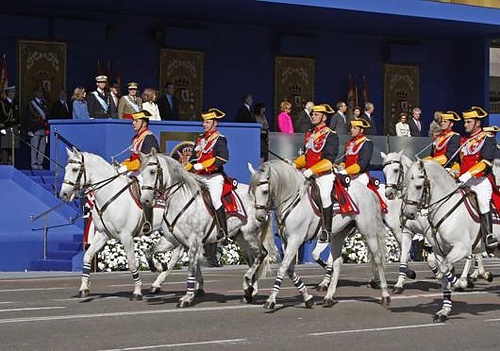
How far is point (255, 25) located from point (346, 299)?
17.9 metres

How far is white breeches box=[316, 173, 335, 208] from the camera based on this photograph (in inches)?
723

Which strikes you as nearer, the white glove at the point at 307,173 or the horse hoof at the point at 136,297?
the white glove at the point at 307,173

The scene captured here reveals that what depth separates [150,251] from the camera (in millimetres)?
22766

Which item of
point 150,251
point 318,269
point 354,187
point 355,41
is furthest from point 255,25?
point 354,187

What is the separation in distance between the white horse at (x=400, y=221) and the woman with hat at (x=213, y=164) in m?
2.82

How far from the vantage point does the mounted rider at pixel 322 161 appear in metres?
18.4

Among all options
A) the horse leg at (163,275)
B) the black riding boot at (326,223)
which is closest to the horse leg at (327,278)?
the black riding boot at (326,223)

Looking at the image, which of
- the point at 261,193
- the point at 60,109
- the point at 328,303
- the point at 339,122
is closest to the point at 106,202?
the point at 261,193

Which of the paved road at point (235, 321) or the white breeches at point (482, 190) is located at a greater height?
the white breeches at point (482, 190)

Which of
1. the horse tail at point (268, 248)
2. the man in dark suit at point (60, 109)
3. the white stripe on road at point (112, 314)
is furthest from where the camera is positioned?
the man in dark suit at point (60, 109)

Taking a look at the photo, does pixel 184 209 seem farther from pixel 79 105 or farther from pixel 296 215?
pixel 79 105

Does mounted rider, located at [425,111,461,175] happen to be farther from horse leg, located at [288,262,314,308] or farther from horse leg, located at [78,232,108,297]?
horse leg, located at [78,232,108,297]

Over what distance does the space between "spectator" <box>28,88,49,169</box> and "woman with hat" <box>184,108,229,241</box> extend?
10.4 meters

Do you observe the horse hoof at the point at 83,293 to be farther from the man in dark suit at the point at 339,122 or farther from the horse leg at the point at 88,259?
the man in dark suit at the point at 339,122
